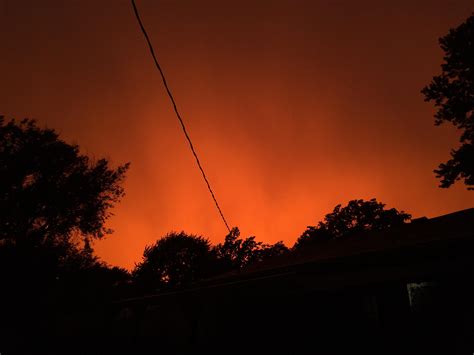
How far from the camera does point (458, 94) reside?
14.4 m

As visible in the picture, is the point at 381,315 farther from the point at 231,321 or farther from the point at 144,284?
the point at 144,284

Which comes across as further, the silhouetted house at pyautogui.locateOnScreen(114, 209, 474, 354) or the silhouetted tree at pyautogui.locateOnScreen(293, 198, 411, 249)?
the silhouetted tree at pyautogui.locateOnScreen(293, 198, 411, 249)

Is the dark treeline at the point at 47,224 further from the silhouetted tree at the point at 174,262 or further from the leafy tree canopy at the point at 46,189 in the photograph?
the silhouetted tree at the point at 174,262

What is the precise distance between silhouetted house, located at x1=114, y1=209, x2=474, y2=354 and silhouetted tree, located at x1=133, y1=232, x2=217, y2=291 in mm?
37686

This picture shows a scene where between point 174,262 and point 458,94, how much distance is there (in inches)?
1675

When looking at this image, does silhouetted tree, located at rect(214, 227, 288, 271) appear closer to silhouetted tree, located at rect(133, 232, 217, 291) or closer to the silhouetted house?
silhouetted tree, located at rect(133, 232, 217, 291)

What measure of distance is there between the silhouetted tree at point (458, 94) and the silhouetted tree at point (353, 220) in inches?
976

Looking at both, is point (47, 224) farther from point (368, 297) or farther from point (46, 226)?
point (368, 297)

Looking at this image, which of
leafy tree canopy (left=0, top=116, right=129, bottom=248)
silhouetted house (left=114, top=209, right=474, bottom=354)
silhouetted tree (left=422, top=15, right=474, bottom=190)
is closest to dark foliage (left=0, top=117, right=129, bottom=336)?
leafy tree canopy (left=0, top=116, right=129, bottom=248)

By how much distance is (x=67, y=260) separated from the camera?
85.4 ft

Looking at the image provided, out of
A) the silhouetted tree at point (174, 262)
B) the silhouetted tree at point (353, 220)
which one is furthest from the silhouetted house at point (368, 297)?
the silhouetted tree at point (174, 262)

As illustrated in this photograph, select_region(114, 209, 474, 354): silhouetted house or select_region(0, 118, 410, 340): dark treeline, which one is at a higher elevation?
select_region(0, 118, 410, 340): dark treeline

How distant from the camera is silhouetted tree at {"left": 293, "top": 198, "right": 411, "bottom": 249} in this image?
3797cm

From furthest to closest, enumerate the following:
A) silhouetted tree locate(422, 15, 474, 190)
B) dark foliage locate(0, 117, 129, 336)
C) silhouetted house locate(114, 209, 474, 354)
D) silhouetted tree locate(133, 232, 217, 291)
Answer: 1. silhouetted tree locate(133, 232, 217, 291)
2. dark foliage locate(0, 117, 129, 336)
3. silhouetted tree locate(422, 15, 474, 190)
4. silhouetted house locate(114, 209, 474, 354)
